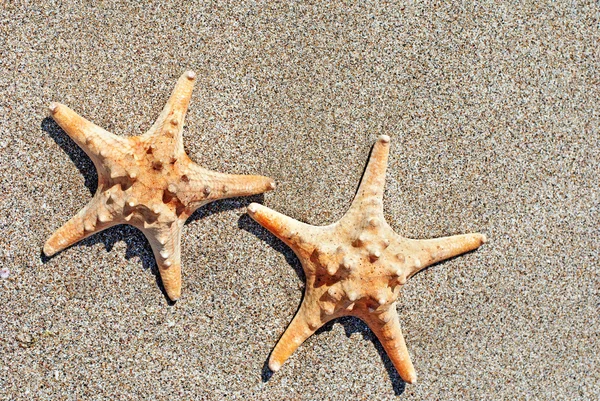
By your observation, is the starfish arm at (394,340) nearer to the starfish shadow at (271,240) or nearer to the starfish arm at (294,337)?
the starfish arm at (294,337)

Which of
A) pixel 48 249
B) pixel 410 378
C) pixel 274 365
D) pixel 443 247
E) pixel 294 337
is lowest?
pixel 410 378

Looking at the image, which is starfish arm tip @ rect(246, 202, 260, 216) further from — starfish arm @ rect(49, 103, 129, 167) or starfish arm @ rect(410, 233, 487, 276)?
starfish arm @ rect(410, 233, 487, 276)

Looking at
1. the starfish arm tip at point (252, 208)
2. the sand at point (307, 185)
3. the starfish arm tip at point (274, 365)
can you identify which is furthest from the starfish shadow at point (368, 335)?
the starfish arm tip at point (252, 208)

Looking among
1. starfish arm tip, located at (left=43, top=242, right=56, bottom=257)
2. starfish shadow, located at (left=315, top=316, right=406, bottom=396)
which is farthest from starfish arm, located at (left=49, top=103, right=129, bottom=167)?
starfish shadow, located at (left=315, top=316, right=406, bottom=396)

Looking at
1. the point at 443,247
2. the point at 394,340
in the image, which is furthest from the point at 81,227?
the point at 443,247

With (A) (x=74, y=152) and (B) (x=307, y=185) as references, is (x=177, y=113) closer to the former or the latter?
(A) (x=74, y=152)

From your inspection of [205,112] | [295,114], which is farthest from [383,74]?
[205,112]
